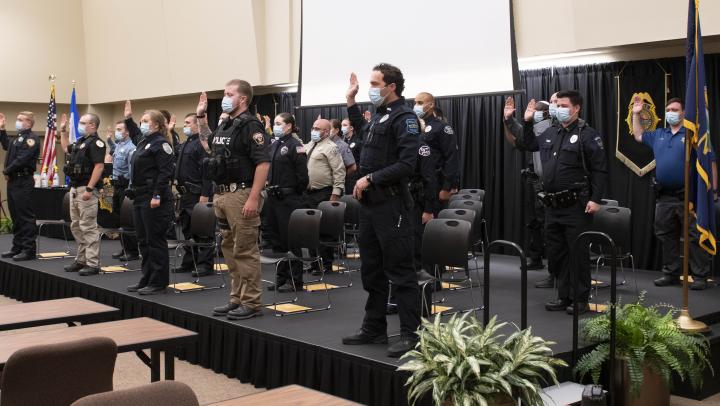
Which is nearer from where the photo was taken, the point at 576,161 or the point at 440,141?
the point at 576,161

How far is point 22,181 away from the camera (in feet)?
29.1

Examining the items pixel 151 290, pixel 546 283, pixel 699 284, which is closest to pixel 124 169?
pixel 151 290

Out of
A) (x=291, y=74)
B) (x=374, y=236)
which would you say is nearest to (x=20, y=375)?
(x=374, y=236)

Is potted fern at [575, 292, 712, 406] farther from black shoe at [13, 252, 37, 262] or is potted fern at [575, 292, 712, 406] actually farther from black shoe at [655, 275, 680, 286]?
black shoe at [13, 252, 37, 262]

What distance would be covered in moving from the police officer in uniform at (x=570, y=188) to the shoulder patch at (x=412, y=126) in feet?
5.89

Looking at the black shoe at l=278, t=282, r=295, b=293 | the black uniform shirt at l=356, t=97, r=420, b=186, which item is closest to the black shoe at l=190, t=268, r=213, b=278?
the black shoe at l=278, t=282, r=295, b=293

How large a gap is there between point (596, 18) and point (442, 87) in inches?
84.5

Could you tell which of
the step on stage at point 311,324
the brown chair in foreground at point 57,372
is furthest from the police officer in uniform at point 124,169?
the brown chair in foreground at point 57,372

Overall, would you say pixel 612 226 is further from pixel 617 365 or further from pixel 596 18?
pixel 596 18

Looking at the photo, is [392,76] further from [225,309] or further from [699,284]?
[699,284]

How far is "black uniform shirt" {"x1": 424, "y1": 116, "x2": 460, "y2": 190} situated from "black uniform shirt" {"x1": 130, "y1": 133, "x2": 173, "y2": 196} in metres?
2.39

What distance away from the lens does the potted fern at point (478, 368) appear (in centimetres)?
332

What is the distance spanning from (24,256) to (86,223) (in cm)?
171

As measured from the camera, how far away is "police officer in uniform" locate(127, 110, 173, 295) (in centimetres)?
675
